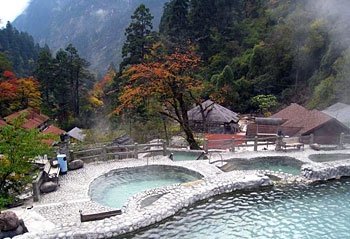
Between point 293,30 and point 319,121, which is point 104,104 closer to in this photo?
point 293,30

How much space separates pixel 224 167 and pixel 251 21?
37.2 m

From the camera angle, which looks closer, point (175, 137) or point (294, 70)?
point (175, 137)

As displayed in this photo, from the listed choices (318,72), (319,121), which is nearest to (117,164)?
(319,121)

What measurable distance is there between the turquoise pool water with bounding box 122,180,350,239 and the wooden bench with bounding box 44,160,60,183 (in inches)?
207

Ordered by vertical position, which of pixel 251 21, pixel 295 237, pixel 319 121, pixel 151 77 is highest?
pixel 251 21

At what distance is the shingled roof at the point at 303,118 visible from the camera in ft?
72.9

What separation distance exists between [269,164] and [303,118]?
7.19 m

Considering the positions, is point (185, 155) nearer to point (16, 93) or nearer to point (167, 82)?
point (167, 82)

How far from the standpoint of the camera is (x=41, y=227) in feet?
36.1

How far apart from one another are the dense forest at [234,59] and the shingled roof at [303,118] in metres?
5.37

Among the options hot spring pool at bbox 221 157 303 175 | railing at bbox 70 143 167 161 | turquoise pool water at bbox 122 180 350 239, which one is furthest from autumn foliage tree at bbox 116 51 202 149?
turquoise pool water at bbox 122 180 350 239

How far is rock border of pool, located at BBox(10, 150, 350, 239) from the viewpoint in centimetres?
1090

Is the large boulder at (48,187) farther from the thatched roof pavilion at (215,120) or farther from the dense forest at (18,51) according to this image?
the dense forest at (18,51)

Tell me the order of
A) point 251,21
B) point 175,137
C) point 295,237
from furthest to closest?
point 251,21
point 175,137
point 295,237
